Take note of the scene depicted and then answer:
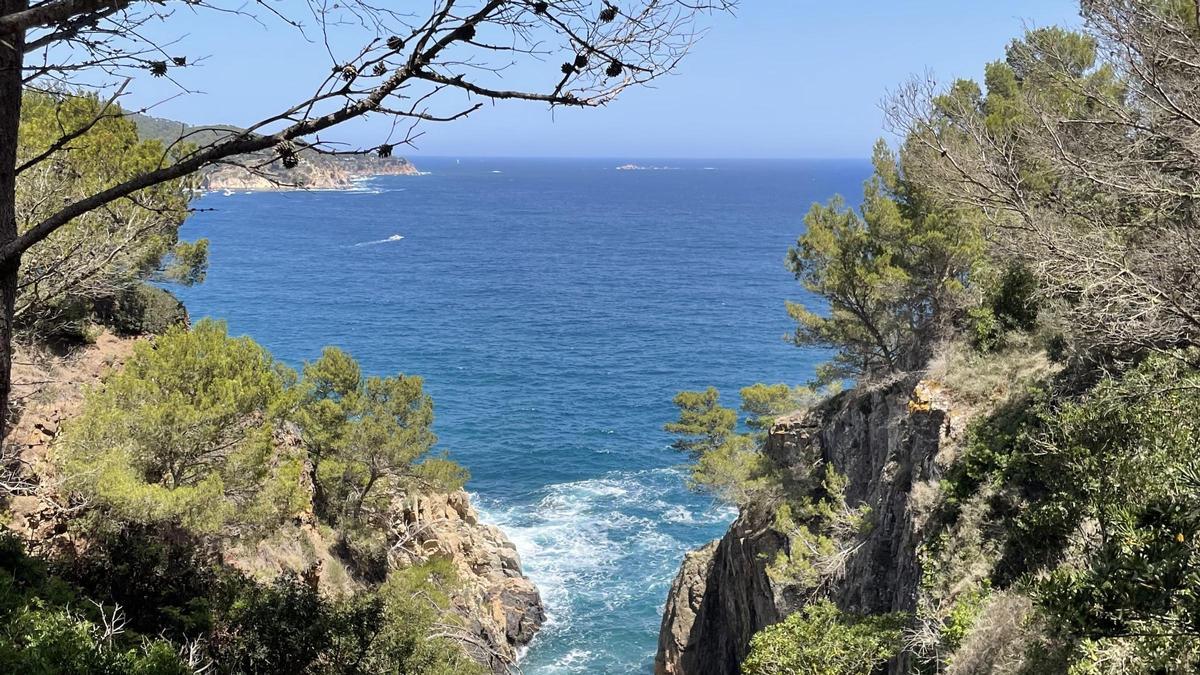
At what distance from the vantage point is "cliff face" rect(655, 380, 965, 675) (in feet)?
47.5

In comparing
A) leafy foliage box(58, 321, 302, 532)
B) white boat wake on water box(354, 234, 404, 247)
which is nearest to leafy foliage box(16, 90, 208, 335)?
leafy foliage box(58, 321, 302, 532)

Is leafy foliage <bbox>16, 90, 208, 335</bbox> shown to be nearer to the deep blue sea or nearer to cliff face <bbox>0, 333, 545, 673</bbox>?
cliff face <bbox>0, 333, 545, 673</bbox>

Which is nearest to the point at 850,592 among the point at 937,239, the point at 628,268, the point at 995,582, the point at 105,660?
the point at 995,582

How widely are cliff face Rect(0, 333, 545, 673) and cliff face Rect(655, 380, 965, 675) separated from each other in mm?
5798

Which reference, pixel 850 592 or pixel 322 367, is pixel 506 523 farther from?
pixel 850 592

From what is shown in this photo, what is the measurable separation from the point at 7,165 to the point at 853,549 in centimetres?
1629

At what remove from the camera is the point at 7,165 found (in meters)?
3.76

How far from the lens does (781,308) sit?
208 feet

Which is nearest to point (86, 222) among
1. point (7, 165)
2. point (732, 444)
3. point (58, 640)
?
point (58, 640)

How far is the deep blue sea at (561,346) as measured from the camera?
3256 centimetres

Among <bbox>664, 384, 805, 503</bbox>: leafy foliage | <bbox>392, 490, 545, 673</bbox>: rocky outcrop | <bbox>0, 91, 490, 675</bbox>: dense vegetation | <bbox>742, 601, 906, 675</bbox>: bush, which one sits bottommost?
<bbox>392, 490, 545, 673</bbox>: rocky outcrop

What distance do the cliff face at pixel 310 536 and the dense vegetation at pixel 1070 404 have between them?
6.69 metres

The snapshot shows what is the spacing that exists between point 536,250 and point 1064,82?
3342 inches

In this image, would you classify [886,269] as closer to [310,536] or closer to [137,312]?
[310,536]
